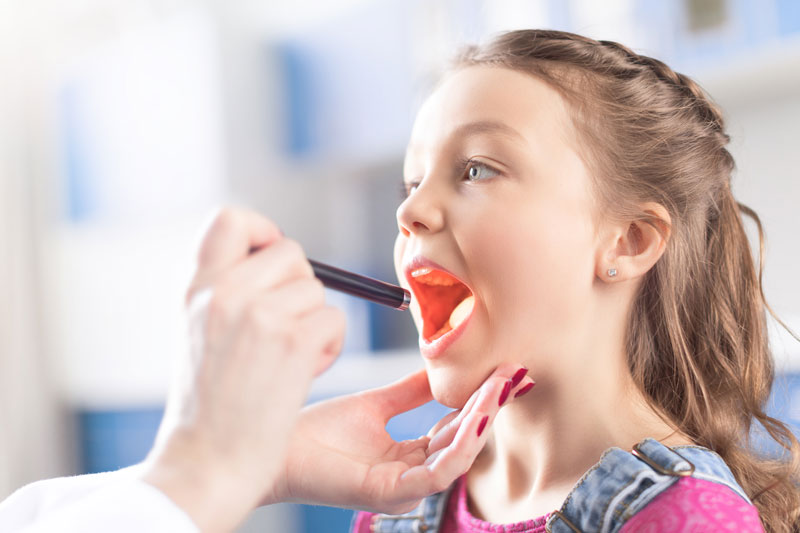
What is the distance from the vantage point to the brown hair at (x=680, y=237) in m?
0.91

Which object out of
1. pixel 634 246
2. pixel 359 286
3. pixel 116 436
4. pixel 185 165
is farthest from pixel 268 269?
pixel 116 436

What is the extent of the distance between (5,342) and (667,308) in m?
2.92

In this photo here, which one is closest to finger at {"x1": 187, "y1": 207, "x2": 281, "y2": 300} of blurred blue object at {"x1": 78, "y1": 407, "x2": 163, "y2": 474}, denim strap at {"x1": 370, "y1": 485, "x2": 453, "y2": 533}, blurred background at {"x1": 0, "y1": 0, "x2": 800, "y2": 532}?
denim strap at {"x1": 370, "y1": 485, "x2": 453, "y2": 533}

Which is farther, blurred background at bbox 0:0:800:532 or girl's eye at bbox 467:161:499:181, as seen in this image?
blurred background at bbox 0:0:800:532

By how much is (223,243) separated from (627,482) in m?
0.43

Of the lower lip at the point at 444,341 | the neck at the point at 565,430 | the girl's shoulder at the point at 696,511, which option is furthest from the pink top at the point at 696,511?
the lower lip at the point at 444,341

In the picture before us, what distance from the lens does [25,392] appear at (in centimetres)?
323

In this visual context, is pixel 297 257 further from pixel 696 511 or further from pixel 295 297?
pixel 696 511

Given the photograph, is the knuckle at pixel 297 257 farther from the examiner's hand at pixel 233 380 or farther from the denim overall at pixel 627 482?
the denim overall at pixel 627 482

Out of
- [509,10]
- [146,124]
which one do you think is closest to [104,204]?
[146,124]

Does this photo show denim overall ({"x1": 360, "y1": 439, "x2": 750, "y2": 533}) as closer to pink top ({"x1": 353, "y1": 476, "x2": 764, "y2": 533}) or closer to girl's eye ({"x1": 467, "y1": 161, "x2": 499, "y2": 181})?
pink top ({"x1": 353, "y1": 476, "x2": 764, "y2": 533})

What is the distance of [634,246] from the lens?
0.92 meters

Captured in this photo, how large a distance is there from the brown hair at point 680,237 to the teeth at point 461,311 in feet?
0.62

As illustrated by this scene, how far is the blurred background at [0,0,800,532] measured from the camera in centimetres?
217
